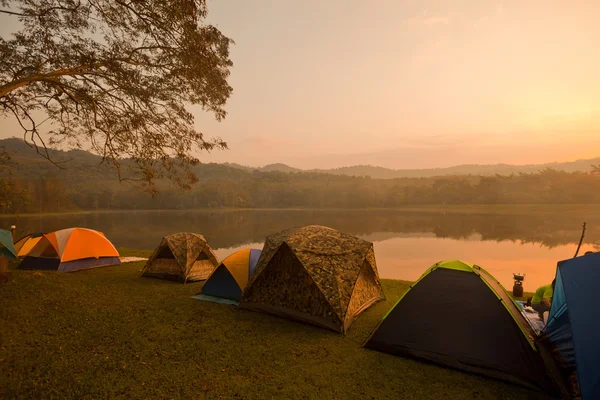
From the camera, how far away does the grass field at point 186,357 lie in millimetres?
4285

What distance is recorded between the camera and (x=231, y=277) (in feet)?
27.2

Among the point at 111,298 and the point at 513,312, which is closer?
the point at 513,312

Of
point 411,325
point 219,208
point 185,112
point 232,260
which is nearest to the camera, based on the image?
point 411,325

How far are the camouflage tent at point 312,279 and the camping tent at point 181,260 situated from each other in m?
3.35

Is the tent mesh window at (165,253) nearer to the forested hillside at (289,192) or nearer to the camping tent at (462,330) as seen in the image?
the camping tent at (462,330)

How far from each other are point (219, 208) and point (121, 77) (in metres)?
99.1

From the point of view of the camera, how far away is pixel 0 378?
13.9 ft

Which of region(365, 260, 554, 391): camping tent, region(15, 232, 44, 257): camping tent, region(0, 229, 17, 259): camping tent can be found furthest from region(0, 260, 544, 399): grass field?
region(15, 232, 44, 257): camping tent

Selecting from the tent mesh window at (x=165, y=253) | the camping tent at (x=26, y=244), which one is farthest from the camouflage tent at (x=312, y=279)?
the camping tent at (x=26, y=244)

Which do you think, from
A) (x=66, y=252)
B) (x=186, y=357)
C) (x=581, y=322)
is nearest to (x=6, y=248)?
(x=66, y=252)

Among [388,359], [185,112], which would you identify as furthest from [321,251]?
[185,112]

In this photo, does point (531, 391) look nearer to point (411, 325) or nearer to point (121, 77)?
point (411, 325)

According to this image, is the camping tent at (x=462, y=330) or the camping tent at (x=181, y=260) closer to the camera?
the camping tent at (x=462, y=330)

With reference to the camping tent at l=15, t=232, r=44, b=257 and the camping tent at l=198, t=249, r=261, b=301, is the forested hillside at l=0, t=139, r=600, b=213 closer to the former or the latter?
the camping tent at l=15, t=232, r=44, b=257
